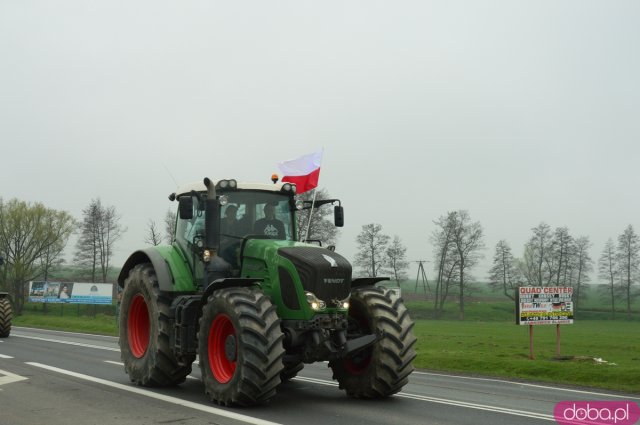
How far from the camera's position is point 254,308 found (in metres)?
7.73

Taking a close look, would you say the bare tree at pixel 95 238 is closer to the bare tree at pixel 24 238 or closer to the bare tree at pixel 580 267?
the bare tree at pixel 24 238

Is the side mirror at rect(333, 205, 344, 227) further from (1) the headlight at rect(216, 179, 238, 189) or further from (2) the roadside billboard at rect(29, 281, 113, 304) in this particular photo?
(2) the roadside billboard at rect(29, 281, 113, 304)

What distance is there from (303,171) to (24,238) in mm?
53327

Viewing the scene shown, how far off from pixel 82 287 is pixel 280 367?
44641 mm

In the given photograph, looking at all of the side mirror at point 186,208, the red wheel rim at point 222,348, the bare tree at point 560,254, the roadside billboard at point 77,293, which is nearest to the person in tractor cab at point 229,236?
the side mirror at point 186,208

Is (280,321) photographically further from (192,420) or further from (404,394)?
(404,394)

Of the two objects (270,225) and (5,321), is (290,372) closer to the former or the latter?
(270,225)

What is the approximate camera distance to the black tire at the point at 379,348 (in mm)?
8406

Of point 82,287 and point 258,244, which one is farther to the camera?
point 82,287

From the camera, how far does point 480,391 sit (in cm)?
1048

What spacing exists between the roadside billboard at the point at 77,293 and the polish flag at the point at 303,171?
131 ft

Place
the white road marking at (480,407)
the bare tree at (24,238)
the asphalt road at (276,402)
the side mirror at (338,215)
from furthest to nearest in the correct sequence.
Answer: the bare tree at (24,238) < the side mirror at (338,215) < the white road marking at (480,407) < the asphalt road at (276,402)

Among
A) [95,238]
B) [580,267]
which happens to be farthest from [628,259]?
[95,238]

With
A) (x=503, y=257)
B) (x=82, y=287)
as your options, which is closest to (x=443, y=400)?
(x=82, y=287)
